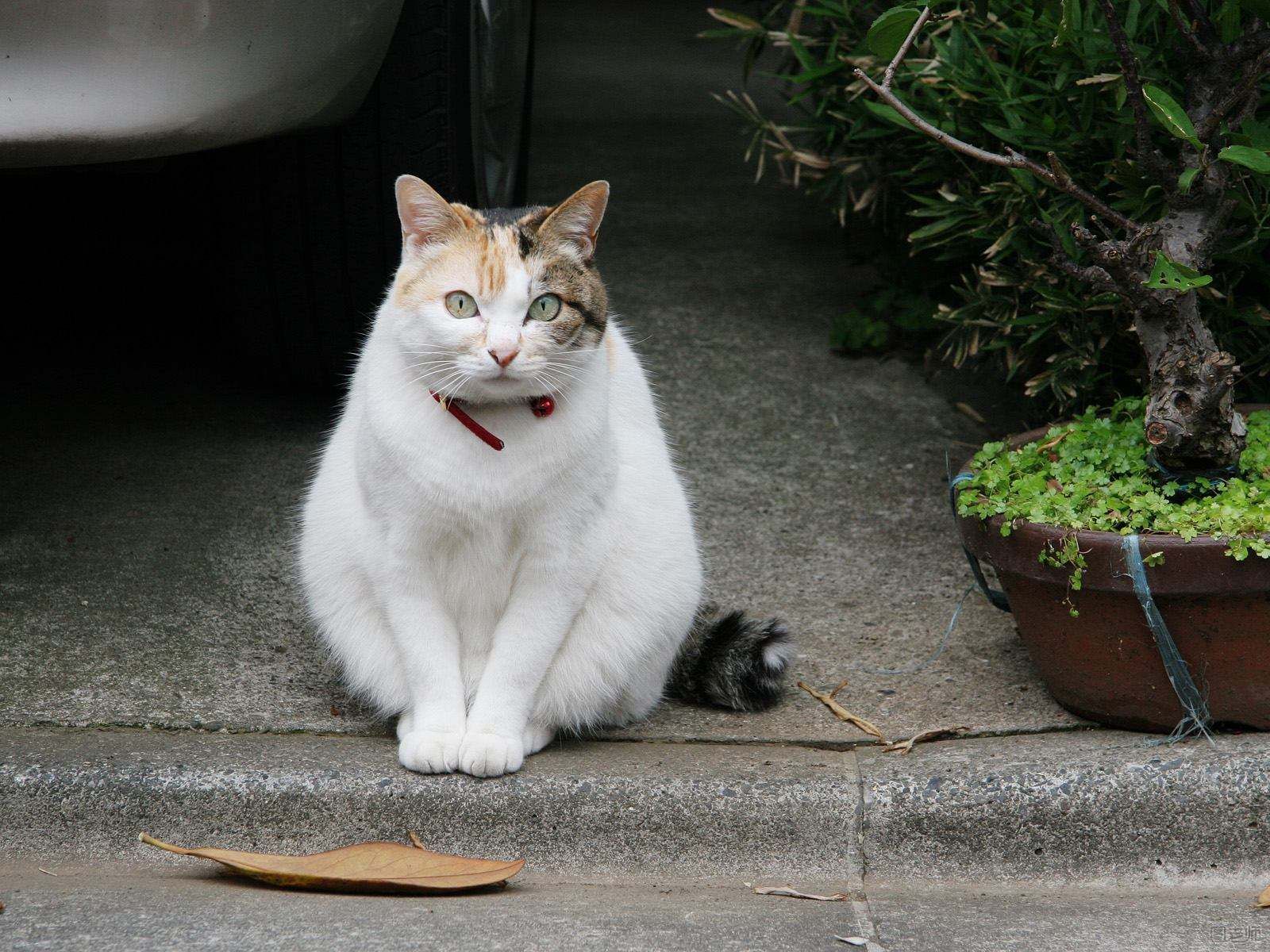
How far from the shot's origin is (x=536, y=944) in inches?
68.9

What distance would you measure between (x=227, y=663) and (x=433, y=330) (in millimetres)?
802

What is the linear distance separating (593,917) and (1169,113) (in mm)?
1328

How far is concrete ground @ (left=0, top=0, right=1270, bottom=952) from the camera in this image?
184 centimetres

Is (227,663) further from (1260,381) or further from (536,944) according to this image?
(1260,381)

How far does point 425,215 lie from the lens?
199 cm

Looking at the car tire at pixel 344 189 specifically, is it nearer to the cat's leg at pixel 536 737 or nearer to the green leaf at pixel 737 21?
the green leaf at pixel 737 21

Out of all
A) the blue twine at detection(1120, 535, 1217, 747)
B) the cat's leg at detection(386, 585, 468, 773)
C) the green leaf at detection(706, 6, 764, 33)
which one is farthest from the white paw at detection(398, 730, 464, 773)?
the green leaf at detection(706, 6, 764, 33)

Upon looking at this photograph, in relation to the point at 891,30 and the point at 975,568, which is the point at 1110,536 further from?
the point at 891,30

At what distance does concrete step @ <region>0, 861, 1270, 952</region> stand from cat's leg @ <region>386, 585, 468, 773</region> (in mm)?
235

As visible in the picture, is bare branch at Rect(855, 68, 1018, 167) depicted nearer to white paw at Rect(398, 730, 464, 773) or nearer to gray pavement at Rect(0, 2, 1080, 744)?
gray pavement at Rect(0, 2, 1080, 744)

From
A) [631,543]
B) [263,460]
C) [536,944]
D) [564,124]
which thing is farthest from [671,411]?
[564,124]

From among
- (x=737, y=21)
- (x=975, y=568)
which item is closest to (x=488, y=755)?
(x=975, y=568)

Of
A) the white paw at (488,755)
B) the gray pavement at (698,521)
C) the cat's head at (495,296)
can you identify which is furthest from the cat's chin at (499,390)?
the gray pavement at (698,521)

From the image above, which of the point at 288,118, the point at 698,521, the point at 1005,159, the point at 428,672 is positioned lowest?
the point at 698,521
